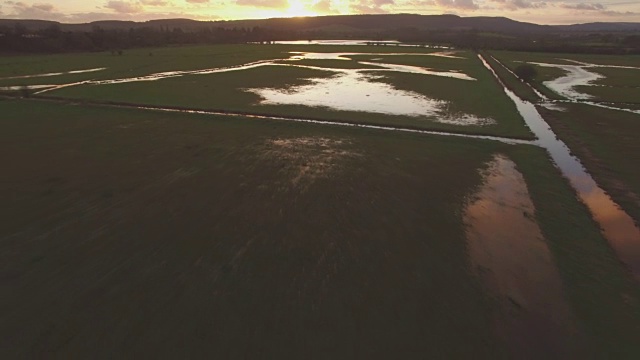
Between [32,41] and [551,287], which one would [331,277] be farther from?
[32,41]

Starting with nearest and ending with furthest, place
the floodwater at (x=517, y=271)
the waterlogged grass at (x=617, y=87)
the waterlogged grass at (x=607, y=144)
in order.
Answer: the floodwater at (x=517, y=271), the waterlogged grass at (x=607, y=144), the waterlogged grass at (x=617, y=87)

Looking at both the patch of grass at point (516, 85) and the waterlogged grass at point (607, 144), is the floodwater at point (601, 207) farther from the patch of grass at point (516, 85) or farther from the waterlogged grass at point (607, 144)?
the patch of grass at point (516, 85)

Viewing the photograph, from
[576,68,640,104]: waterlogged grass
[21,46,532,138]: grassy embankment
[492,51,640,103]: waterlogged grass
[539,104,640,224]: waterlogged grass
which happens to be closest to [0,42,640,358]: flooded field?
[539,104,640,224]: waterlogged grass

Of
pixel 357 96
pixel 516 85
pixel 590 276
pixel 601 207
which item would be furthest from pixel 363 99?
pixel 590 276

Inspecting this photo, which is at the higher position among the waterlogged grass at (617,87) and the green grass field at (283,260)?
the waterlogged grass at (617,87)

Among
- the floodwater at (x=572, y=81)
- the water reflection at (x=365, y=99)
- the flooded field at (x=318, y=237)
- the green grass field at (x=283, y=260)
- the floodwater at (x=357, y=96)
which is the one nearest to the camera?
the green grass field at (x=283, y=260)

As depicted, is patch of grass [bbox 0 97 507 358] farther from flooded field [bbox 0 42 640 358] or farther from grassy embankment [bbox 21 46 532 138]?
grassy embankment [bbox 21 46 532 138]

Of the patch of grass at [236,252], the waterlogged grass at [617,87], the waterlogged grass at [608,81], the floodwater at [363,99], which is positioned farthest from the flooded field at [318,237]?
the waterlogged grass at [608,81]
